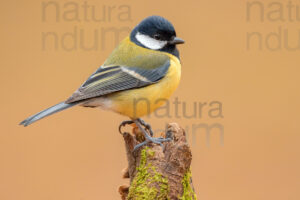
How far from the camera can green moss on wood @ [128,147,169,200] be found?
8.71 ft

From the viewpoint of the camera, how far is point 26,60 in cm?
481

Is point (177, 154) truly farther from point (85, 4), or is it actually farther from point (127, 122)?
point (85, 4)

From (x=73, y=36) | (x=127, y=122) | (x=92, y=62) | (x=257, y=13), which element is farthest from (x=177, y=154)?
(x=257, y=13)

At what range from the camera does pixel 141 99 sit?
3.12 meters

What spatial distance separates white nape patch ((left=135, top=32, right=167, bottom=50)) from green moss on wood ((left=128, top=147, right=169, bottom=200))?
2.93 feet

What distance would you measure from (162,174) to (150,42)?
1073 mm

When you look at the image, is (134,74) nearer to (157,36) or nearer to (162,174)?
(157,36)

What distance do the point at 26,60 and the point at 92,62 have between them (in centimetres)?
69

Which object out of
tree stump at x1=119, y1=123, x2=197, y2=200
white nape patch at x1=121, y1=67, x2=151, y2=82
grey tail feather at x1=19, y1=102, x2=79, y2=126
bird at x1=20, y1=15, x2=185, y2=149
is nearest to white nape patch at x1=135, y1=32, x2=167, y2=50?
bird at x1=20, y1=15, x2=185, y2=149

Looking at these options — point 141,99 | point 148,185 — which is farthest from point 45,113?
point 148,185

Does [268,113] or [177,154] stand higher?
[177,154]

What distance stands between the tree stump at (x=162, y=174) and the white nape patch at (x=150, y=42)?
811 mm

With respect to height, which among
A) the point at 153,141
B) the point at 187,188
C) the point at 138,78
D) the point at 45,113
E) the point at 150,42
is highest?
the point at 150,42

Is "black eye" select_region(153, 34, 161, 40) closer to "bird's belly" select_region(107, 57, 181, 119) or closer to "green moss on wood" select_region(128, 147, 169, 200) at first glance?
"bird's belly" select_region(107, 57, 181, 119)
